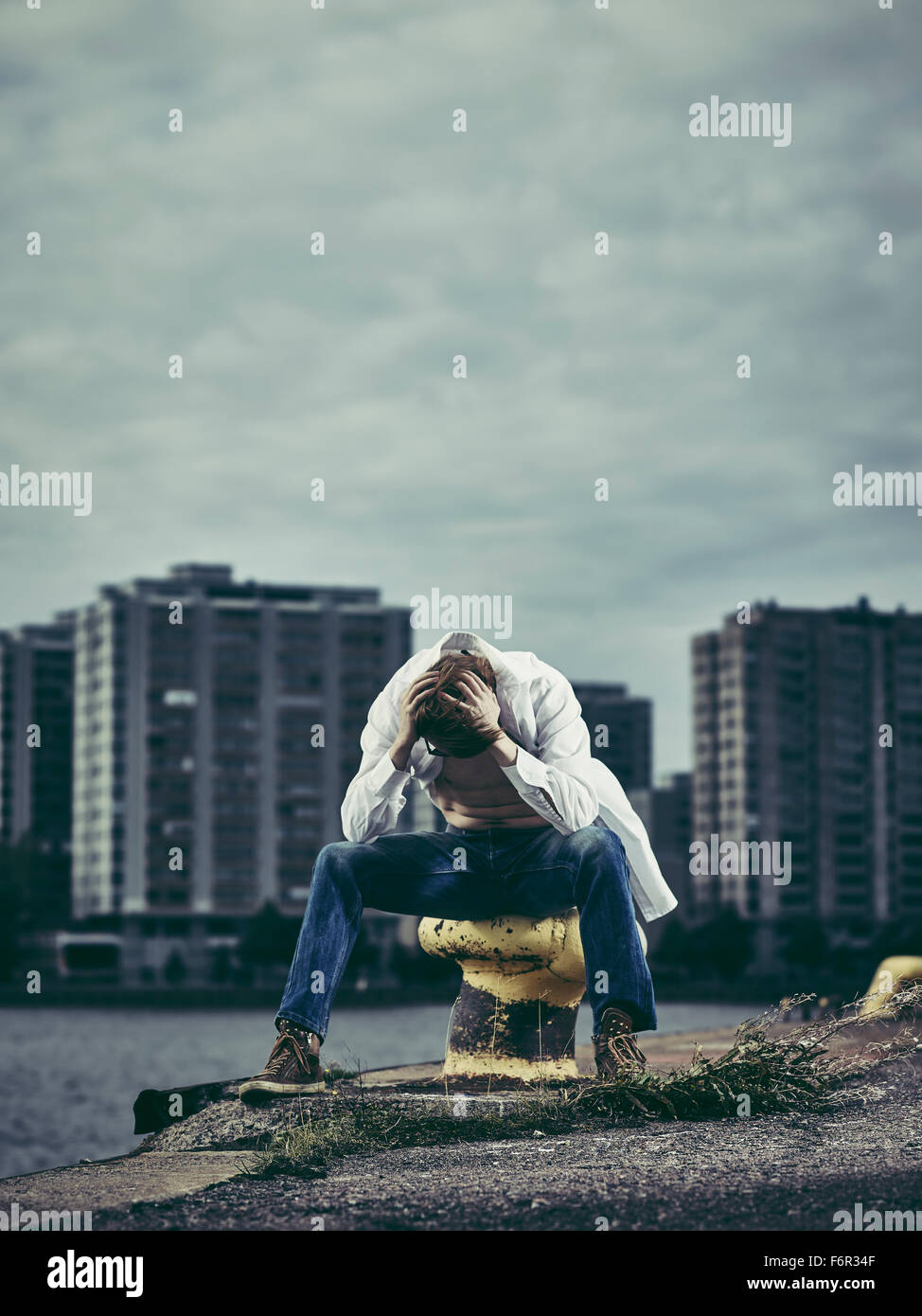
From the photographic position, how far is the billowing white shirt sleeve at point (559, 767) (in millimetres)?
8484

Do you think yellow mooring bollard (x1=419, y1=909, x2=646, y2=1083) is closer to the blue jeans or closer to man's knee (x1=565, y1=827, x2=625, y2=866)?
the blue jeans

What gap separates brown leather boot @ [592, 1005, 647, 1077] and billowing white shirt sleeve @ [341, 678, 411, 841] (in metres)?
1.48

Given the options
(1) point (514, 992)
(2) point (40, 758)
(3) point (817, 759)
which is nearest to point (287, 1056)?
(1) point (514, 992)

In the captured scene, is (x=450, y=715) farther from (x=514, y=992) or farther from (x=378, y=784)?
(x=514, y=992)

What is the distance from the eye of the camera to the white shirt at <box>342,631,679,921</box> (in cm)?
Answer: 874

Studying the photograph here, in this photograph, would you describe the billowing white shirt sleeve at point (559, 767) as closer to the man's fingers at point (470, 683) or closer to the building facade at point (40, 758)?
the man's fingers at point (470, 683)

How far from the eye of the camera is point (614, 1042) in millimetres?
8156

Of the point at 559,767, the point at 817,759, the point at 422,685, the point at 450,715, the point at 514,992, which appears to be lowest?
the point at 514,992

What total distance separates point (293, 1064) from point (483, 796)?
5.51 ft

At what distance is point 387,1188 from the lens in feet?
21.4

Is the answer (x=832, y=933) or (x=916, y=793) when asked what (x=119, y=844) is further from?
(x=916, y=793)

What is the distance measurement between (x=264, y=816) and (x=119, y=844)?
11.7 meters

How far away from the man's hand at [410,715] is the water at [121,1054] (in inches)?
1226
